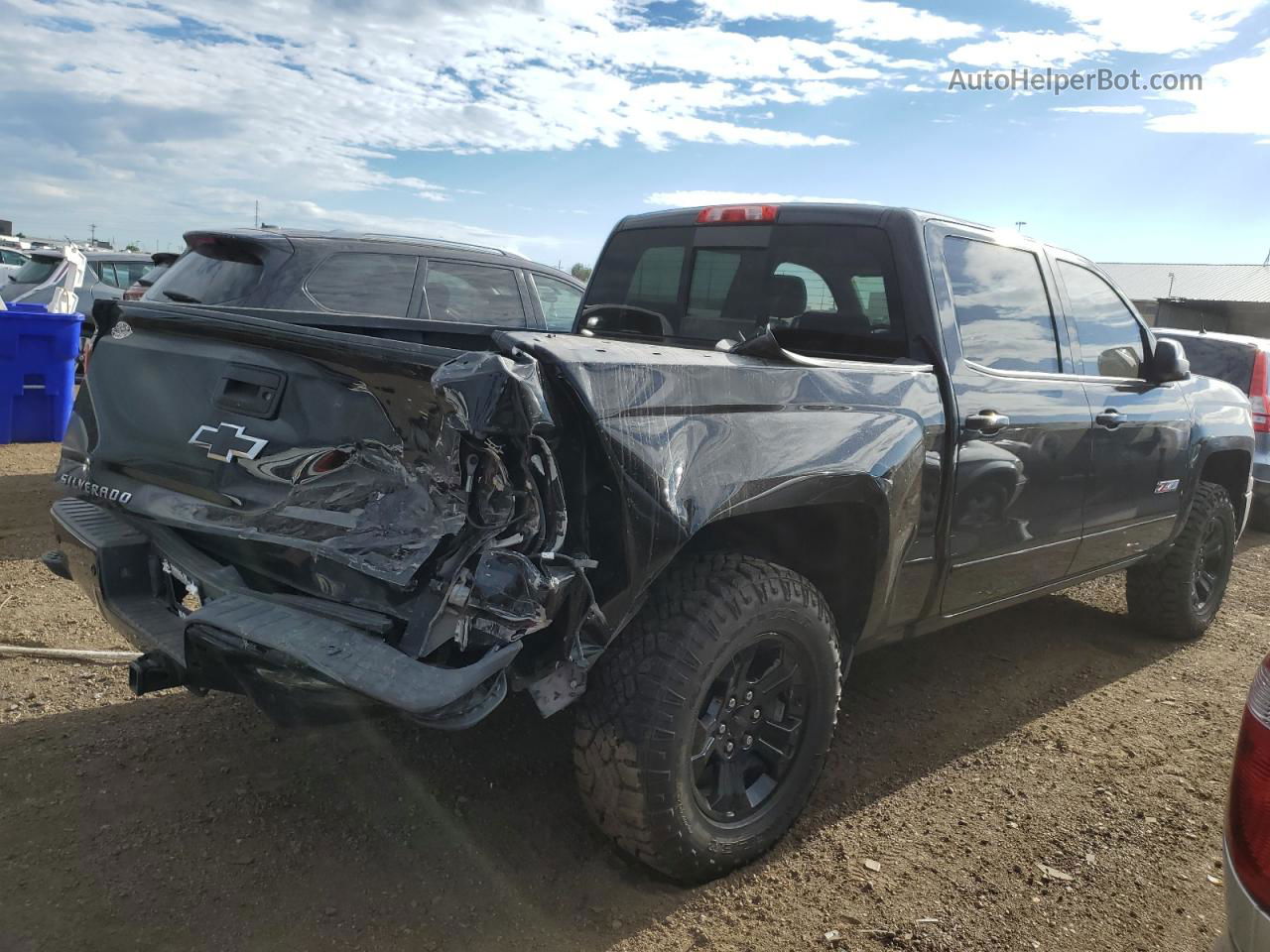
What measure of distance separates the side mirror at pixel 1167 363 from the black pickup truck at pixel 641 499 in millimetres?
411

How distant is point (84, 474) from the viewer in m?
3.03

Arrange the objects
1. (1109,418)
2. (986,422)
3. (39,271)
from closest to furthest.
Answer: (986,422) → (1109,418) → (39,271)

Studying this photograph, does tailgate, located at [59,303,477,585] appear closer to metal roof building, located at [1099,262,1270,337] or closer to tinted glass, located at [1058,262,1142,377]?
tinted glass, located at [1058,262,1142,377]

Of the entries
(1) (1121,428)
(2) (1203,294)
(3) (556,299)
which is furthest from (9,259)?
(2) (1203,294)

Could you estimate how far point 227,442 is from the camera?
260 cm

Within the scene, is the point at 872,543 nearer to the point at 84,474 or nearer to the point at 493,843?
the point at 493,843

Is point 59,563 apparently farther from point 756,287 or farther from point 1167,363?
point 1167,363

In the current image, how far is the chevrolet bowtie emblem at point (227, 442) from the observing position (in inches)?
99.9

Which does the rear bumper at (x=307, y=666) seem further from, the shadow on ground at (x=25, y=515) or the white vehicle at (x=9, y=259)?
the white vehicle at (x=9, y=259)

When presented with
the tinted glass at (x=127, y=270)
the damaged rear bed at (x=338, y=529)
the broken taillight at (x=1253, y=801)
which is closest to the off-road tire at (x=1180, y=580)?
the broken taillight at (x=1253, y=801)

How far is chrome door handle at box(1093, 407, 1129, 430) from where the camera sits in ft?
12.5

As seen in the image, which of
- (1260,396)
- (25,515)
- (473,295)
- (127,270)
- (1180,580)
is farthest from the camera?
(127,270)

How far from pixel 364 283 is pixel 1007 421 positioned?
4466 millimetres

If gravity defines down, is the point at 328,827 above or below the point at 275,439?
below
